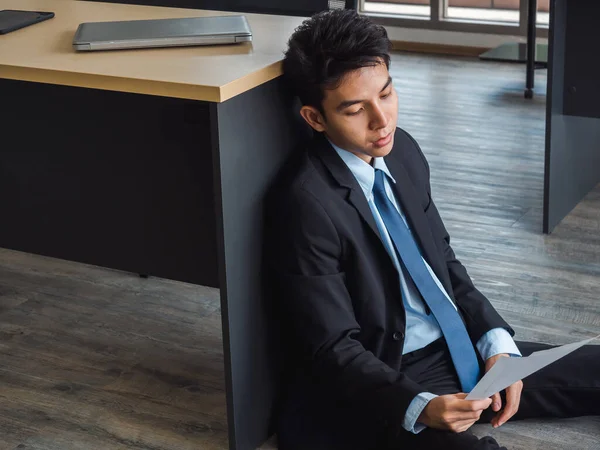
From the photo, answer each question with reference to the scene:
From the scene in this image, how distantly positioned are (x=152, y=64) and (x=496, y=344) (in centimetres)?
85

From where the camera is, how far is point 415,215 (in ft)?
6.23

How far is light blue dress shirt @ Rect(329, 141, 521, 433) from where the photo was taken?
1846 millimetres

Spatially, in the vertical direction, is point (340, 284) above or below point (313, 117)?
below

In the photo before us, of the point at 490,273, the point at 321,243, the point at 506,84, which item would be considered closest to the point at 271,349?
the point at 321,243

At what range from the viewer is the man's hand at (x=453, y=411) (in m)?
1.65

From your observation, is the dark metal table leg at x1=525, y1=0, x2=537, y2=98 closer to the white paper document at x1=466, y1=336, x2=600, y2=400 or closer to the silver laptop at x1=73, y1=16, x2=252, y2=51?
the silver laptop at x1=73, y1=16, x2=252, y2=51

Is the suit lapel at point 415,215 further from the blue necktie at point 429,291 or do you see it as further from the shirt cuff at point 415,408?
the shirt cuff at point 415,408

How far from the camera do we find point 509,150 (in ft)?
12.4

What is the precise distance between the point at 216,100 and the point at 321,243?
0.32 meters

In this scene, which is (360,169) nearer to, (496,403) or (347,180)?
(347,180)

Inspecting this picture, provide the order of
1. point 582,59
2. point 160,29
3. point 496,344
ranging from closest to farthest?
point 496,344 → point 160,29 → point 582,59

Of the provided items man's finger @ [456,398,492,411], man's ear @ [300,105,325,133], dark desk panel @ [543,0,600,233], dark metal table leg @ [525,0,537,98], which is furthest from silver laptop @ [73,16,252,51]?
dark metal table leg @ [525,0,537,98]

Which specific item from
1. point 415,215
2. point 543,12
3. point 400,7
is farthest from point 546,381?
point 400,7

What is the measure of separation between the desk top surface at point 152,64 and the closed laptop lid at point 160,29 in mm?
30
